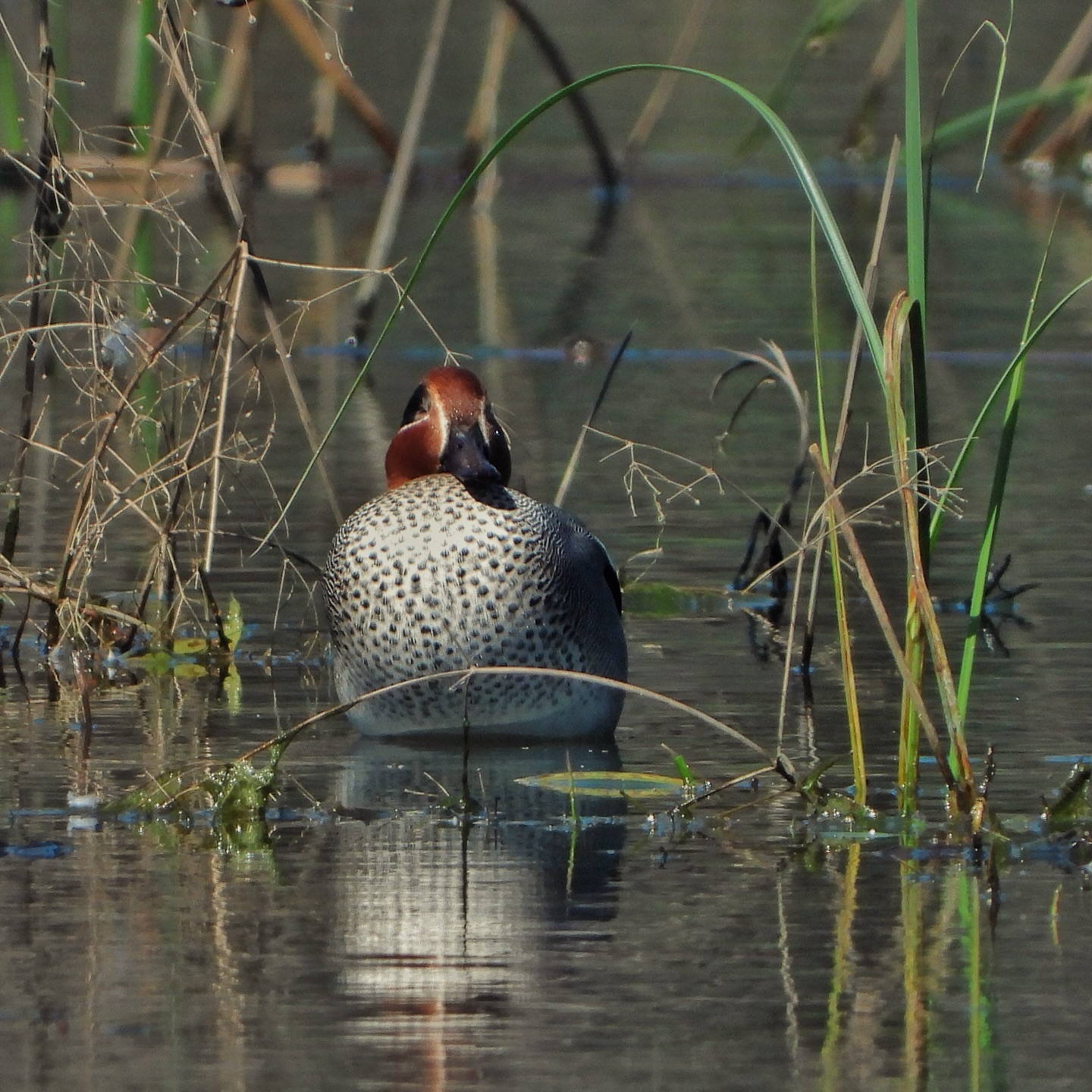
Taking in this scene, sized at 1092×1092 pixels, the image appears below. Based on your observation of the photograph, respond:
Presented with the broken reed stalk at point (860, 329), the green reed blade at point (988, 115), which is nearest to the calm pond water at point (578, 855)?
the broken reed stalk at point (860, 329)

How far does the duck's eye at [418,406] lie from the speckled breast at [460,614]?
228 millimetres

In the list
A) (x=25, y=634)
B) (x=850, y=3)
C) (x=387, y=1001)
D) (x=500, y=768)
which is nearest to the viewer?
(x=387, y=1001)

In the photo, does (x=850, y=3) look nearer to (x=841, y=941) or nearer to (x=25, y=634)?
(x=25, y=634)

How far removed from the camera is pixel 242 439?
5.86m

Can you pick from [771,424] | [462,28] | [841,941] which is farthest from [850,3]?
[462,28]

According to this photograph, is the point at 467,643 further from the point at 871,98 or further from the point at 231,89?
the point at 871,98

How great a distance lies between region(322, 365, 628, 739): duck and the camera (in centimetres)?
529

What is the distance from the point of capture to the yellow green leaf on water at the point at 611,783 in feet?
15.9

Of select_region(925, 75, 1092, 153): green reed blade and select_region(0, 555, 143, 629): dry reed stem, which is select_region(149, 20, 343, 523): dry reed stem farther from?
select_region(925, 75, 1092, 153): green reed blade

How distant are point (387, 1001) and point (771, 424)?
6394 mm

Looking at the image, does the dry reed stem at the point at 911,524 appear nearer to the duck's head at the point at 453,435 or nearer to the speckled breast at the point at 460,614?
the speckled breast at the point at 460,614

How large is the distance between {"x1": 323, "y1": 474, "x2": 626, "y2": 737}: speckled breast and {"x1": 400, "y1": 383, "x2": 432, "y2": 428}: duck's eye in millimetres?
228

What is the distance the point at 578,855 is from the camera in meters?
4.36

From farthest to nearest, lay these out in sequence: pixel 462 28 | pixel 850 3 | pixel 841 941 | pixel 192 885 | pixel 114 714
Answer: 1. pixel 462 28
2. pixel 850 3
3. pixel 114 714
4. pixel 192 885
5. pixel 841 941
